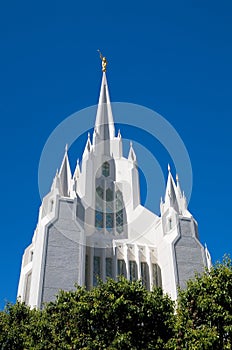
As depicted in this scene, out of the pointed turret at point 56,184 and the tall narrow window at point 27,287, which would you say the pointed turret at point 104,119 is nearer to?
the pointed turret at point 56,184

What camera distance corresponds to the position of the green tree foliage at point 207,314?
1464cm

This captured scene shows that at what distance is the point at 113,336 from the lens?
16.1m

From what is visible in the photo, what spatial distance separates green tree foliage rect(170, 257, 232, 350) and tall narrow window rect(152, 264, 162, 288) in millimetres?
17675

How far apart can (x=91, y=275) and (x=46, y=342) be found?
56.0 feet

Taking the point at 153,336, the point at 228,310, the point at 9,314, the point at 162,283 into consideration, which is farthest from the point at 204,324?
the point at 162,283

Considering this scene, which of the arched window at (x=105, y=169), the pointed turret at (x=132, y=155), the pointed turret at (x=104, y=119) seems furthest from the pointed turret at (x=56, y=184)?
the pointed turret at (x=104, y=119)

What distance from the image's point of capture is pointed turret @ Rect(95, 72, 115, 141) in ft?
167

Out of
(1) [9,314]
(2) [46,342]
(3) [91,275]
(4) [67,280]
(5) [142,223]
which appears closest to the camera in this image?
(2) [46,342]

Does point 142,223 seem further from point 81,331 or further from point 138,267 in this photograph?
point 81,331

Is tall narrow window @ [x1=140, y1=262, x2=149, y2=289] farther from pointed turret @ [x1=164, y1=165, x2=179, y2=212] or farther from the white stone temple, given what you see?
pointed turret @ [x1=164, y1=165, x2=179, y2=212]

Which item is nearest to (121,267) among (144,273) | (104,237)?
(144,273)

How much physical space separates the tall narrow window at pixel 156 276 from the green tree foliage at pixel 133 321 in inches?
655

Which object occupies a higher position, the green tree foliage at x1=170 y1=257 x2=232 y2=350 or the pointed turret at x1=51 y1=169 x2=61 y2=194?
the pointed turret at x1=51 y1=169 x2=61 y2=194


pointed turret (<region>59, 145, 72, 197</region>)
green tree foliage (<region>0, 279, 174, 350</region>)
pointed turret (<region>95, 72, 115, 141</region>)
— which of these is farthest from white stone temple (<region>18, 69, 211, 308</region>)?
green tree foliage (<region>0, 279, 174, 350</region>)
